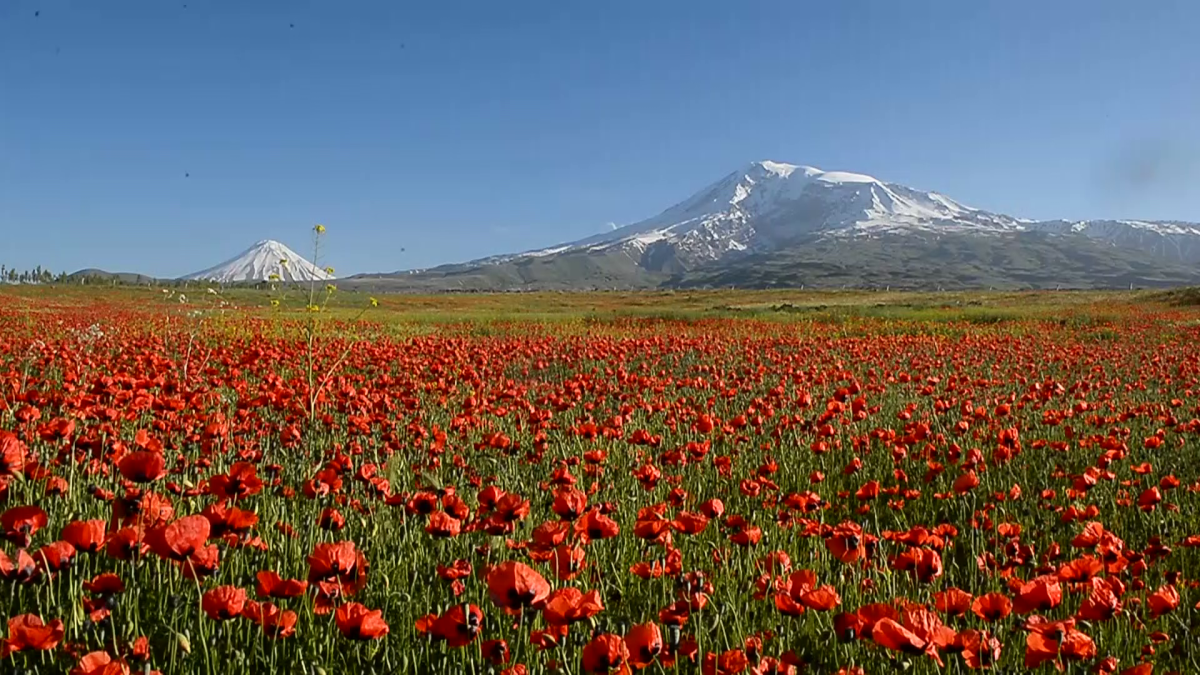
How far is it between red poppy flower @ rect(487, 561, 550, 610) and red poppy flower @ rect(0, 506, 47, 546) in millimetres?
1218

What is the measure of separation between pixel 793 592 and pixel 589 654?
31.0 inches

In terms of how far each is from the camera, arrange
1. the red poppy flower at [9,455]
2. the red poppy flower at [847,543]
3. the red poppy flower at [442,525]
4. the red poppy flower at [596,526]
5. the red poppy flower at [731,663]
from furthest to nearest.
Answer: the red poppy flower at [847,543]
the red poppy flower at [442,525]
the red poppy flower at [596,526]
the red poppy flower at [9,455]
the red poppy flower at [731,663]

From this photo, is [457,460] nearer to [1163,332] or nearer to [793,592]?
[793,592]

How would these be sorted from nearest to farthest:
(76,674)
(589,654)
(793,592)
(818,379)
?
(76,674), (589,654), (793,592), (818,379)

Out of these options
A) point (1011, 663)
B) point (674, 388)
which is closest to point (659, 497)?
point (1011, 663)

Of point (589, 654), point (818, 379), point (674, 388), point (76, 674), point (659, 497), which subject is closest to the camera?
point (76, 674)

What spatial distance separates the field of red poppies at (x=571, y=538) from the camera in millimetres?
2123

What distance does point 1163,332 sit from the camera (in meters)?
19.8

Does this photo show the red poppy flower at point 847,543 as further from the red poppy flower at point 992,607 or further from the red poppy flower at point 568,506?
the red poppy flower at point 568,506

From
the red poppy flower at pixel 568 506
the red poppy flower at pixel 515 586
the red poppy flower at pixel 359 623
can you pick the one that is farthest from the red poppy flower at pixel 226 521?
the red poppy flower at pixel 568 506

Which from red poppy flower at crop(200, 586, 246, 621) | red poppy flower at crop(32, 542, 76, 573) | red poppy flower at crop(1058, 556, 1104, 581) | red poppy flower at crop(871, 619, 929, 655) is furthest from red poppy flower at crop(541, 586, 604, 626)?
red poppy flower at crop(1058, 556, 1104, 581)

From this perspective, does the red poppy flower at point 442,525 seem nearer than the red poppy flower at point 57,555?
No

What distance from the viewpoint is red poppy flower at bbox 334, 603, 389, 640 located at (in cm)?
198

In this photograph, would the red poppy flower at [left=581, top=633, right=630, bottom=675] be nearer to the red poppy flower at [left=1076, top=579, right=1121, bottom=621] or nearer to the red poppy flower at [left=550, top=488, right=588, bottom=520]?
the red poppy flower at [left=550, top=488, right=588, bottom=520]
